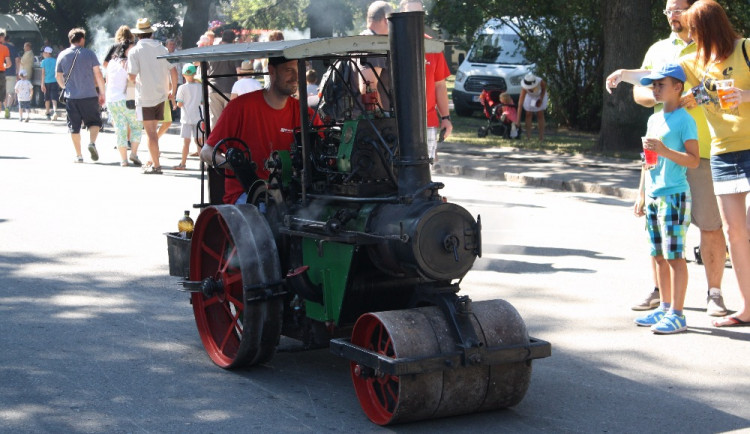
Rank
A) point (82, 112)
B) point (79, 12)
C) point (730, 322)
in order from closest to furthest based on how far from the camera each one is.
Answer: point (730, 322) < point (82, 112) < point (79, 12)

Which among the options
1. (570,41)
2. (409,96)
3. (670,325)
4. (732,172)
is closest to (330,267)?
(409,96)

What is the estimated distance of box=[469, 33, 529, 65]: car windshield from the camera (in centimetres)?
2467

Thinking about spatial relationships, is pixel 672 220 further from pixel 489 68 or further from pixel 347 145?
pixel 489 68

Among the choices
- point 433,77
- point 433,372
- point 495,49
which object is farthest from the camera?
point 495,49

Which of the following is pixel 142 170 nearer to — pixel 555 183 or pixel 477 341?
pixel 555 183

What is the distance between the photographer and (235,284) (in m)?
5.66

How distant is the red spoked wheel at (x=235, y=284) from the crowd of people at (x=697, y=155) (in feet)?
7.46

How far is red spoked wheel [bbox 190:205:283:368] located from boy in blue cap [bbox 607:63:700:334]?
228 centimetres

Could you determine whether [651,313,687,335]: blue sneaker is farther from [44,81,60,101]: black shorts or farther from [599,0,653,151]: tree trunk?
[44,81,60,101]: black shorts

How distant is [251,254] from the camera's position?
5211 mm

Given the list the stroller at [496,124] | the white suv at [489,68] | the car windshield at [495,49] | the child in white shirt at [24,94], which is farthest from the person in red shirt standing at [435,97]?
the child in white shirt at [24,94]

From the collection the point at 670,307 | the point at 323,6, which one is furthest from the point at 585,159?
the point at 670,307

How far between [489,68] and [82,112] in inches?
453

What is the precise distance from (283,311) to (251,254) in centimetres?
34
